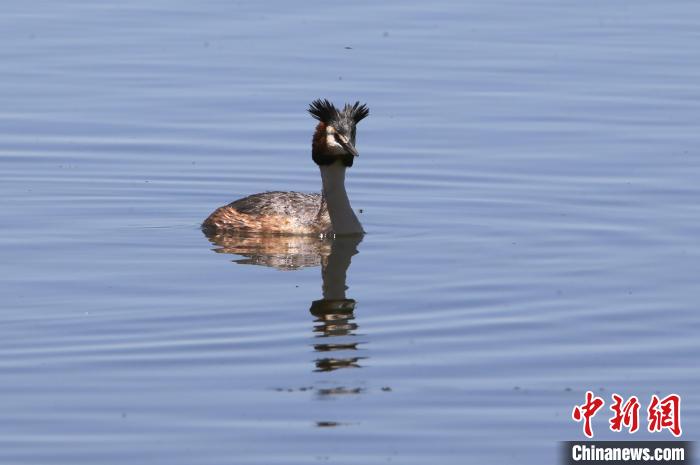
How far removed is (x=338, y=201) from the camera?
2086 centimetres

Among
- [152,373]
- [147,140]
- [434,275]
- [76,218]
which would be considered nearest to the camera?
[152,373]

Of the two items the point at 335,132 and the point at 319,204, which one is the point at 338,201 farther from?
the point at 335,132

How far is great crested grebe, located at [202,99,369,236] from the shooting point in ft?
67.9

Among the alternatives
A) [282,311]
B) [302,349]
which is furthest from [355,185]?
[302,349]

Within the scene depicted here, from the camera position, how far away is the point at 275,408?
1312cm

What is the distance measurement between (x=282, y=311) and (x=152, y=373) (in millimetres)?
2603

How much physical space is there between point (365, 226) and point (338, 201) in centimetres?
50

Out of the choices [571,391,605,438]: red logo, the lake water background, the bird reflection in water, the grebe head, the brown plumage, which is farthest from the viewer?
the brown plumage

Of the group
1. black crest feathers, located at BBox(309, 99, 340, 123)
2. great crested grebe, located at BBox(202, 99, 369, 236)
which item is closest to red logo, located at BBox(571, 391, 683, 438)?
great crested grebe, located at BBox(202, 99, 369, 236)

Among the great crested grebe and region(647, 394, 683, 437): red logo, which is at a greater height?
the great crested grebe

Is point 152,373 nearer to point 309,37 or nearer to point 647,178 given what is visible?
point 647,178

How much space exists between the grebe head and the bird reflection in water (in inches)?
37.3

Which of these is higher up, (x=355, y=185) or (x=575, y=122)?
(x=575, y=122)

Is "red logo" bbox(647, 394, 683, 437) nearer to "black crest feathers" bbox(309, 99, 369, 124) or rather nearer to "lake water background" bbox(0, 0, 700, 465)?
"lake water background" bbox(0, 0, 700, 465)
